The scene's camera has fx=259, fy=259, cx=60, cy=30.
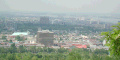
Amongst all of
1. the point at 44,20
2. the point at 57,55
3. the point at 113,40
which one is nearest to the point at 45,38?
the point at 57,55

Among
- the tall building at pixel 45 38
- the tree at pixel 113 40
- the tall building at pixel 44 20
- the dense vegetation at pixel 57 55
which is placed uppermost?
the tree at pixel 113 40

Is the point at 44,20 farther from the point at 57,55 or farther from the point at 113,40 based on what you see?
the point at 113,40

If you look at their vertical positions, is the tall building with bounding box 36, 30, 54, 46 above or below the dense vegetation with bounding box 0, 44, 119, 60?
below

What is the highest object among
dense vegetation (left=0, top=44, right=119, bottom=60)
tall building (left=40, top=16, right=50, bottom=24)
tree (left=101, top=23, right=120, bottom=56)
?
tree (left=101, top=23, right=120, bottom=56)

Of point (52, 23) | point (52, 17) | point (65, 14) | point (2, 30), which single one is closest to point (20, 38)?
point (2, 30)

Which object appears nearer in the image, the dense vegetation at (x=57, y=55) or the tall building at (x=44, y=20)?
the dense vegetation at (x=57, y=55)

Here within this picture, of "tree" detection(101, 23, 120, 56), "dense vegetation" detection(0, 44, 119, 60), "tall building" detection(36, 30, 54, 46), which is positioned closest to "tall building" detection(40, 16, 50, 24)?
"tall building" detection(36, 30, 54, 46)

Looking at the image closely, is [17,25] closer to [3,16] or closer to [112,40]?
[3,16]

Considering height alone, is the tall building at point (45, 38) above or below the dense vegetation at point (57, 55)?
below

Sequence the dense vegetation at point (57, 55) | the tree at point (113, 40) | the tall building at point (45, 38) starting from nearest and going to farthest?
the tree at point (113, 40) < the dense vegetation at point (57, 55) < the tall building at point (45, 38)

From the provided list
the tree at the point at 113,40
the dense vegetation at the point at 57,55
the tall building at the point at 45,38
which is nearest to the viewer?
the tree at the point at 113,40

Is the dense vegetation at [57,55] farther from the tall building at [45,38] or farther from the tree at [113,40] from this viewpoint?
the tree at [113,40]

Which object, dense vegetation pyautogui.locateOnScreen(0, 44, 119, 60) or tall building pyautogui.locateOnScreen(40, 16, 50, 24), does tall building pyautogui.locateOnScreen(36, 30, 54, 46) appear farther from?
tall building pyautogui.locateOnScreen(40, 16, 50, 24)

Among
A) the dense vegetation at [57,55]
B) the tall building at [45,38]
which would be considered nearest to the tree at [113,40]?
the dense vegetation at [57,55]
